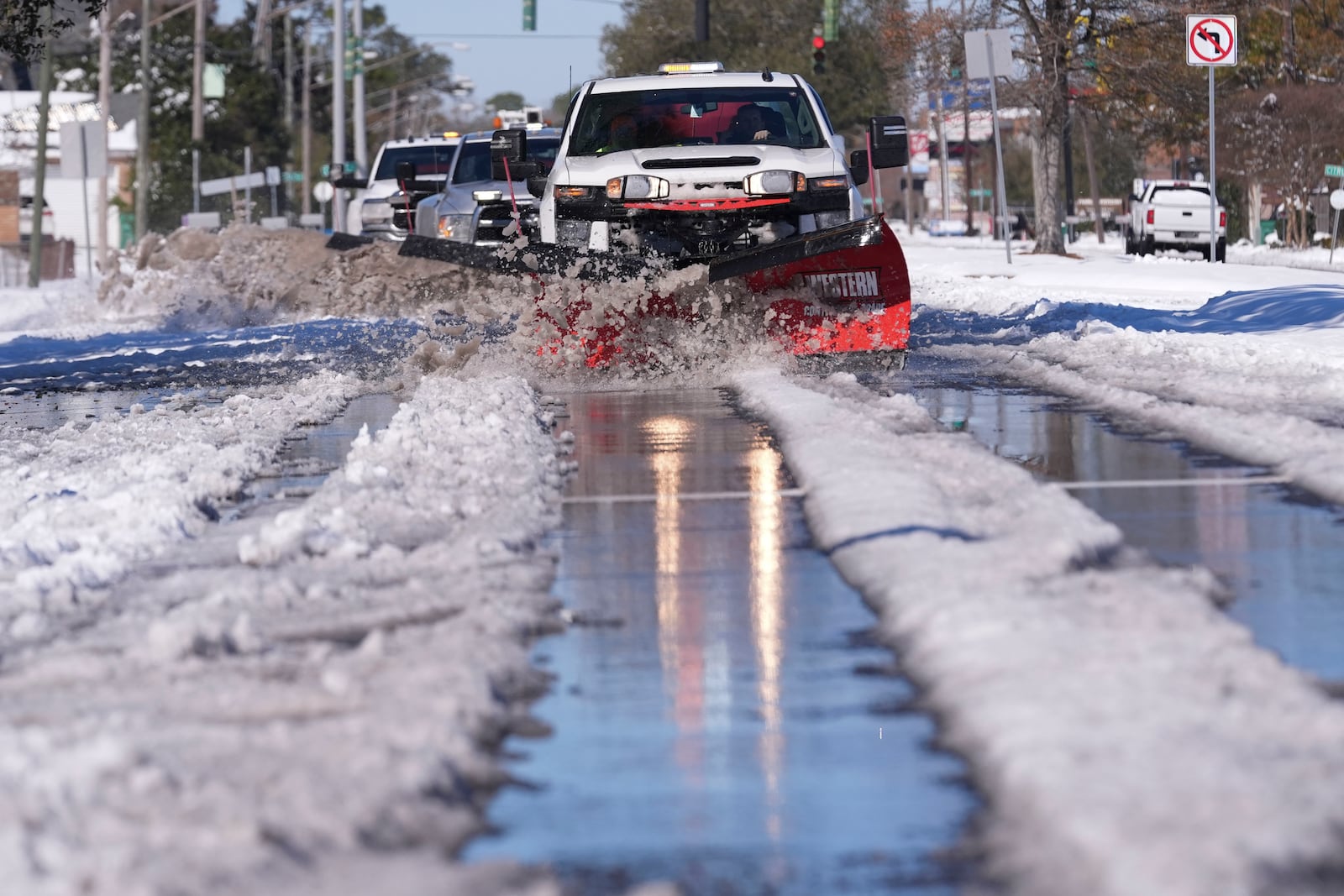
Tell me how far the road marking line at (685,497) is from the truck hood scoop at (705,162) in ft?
19.4

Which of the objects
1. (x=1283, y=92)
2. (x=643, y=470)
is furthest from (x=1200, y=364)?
(x=1283, y=92)

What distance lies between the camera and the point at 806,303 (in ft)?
40.8

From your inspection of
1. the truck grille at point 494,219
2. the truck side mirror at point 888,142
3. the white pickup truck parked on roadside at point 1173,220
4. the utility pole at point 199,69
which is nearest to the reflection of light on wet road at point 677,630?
the truck side mirror at point 888,142

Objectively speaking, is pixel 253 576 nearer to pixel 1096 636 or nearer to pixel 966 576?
pixel 966 576

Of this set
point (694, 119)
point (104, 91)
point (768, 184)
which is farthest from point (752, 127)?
point (104, 91)

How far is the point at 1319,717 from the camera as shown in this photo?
366 centimetres

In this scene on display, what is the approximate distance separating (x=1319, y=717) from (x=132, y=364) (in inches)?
539

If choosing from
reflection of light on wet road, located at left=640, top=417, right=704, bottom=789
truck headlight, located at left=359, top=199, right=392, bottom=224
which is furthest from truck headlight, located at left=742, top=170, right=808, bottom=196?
truck headlight, located at left=359, top=199, right=392, bottom=224

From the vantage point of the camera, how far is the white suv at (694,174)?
12828 mm

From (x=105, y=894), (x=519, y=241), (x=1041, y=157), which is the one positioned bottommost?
(x=105, y=894)

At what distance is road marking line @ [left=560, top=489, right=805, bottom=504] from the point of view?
7.08 meters

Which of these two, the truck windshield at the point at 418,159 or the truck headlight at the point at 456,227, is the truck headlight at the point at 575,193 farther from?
the truck windshield at the point at 418,159

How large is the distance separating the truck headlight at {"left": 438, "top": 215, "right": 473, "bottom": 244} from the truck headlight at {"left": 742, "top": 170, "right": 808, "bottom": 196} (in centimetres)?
706

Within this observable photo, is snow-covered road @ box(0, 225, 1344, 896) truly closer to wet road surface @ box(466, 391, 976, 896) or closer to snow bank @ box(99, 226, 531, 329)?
wet road surface @ box(466, 391, 976, 896)
